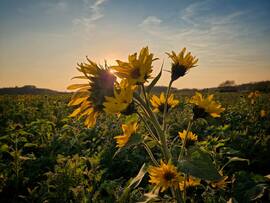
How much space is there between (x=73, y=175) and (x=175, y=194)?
1709 mm

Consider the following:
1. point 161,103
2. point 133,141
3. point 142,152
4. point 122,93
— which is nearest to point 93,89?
point 122,93

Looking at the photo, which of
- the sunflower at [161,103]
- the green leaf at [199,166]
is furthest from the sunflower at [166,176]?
the sunflower at [161,103]

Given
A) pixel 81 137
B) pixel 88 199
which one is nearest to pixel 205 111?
pixel 88 199

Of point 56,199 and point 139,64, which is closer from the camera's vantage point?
point 139,64

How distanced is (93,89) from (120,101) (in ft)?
0.70

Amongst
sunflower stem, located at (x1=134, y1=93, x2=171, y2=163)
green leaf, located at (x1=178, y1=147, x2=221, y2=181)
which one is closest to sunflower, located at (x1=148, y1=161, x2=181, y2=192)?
sunflower stem, located at (x1=134, y1=93, x2=171, y2=163)

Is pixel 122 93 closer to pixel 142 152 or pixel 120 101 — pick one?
pixel 120 101

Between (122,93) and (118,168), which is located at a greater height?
(122,93)

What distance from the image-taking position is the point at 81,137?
5438mm

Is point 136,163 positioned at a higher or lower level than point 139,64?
lower

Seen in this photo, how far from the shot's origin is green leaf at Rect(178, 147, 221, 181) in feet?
4.51

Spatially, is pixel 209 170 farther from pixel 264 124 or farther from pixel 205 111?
pixel 264 124

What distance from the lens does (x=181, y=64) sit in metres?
1.99

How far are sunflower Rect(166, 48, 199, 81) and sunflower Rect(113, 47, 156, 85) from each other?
→ 0.36 m
